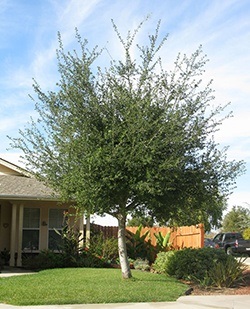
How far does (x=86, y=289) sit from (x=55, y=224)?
869 centimetres

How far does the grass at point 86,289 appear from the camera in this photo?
10.8 metres

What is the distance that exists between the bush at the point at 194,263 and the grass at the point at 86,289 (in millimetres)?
608

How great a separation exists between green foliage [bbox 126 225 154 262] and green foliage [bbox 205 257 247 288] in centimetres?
611

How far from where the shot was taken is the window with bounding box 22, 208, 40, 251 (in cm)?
1994

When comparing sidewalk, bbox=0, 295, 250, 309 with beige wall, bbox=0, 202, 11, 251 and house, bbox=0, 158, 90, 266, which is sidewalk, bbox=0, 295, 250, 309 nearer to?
house, bbox=0, 158, 90, 266

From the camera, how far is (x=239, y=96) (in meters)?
14.8

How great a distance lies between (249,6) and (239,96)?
2.88m

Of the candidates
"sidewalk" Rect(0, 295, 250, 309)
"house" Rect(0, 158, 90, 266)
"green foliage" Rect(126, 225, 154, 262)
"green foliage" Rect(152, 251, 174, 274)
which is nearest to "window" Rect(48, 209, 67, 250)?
"house" Rect(0, 158, 90, 266)

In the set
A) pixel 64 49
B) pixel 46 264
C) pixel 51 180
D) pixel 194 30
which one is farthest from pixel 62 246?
pixel 194 30

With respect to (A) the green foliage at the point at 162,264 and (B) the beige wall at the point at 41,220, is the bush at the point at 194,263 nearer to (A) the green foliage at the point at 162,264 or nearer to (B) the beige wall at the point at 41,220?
(A) the green foliage at the point at 162,264

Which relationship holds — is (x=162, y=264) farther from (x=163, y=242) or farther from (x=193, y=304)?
(x=193, y=304)

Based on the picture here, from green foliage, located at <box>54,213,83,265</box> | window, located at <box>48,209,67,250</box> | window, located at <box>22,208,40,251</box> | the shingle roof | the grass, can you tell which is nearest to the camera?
the grass

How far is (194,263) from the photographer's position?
1494 centimetres

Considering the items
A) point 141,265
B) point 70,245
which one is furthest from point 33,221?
point 141,265
